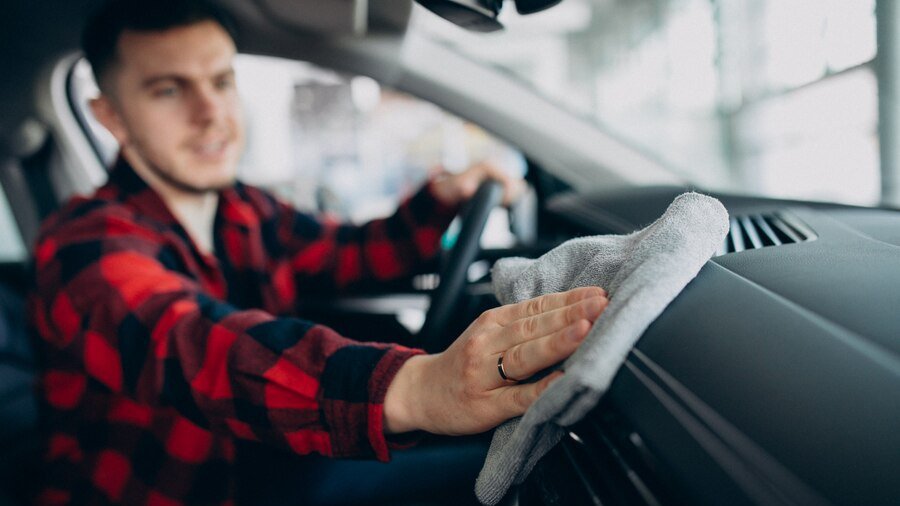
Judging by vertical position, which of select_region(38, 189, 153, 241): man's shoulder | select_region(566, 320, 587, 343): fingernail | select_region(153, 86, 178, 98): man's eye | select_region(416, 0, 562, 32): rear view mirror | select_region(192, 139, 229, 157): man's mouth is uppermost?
select_region(416, 0, 562, 32): rear view mirror

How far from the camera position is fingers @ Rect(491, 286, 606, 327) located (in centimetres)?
41

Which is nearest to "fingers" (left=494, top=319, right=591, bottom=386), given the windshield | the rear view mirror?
the rear view mirror

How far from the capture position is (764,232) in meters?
0.64

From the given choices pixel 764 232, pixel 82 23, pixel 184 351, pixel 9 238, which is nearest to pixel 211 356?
pixel 184 351

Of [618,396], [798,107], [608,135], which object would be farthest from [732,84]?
[618,396]

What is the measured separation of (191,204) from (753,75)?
5.21m

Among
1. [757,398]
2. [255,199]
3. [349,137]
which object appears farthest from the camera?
[349,137]

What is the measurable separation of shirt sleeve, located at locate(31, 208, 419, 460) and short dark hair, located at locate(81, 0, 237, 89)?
0.38 metres

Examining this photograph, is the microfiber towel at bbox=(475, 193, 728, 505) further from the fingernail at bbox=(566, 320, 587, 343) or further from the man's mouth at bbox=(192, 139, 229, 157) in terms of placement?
the man's mouth at bbox=(192, 139, 229, 157)

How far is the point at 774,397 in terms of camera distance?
0.34 metres

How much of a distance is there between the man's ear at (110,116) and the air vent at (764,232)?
3.10 feet

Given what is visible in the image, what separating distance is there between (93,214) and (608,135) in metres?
0.91

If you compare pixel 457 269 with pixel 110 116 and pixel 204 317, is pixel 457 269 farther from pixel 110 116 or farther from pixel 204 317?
pixel 110 116

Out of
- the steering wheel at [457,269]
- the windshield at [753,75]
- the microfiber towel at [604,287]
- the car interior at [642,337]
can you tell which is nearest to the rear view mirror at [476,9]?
the car interior at [642,337]
